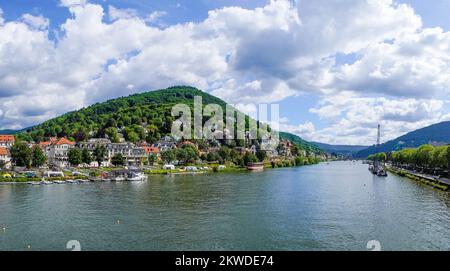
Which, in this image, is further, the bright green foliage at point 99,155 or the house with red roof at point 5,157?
the bright green foliage at point 99,155

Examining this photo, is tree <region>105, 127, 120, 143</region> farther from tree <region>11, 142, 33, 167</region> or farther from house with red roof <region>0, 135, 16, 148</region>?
tree <region>11, 142, 33, 167</region>

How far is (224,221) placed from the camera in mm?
29016

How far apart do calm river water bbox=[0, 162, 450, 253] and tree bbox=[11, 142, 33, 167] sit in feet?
127

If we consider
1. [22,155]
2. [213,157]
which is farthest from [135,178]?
[213,157]

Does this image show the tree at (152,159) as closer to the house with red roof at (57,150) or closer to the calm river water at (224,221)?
the house with red roof at (57,150)

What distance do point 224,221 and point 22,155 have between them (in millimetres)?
66468

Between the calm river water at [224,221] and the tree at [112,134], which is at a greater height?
the tree at [112,134]

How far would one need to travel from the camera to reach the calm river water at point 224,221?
75.2ft

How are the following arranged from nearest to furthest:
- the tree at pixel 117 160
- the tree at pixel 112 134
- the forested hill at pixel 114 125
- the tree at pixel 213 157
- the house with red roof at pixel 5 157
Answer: the house with red roof at pixel 5 157, the tree at pixel 117 160, the tree at pixel 213 157, the tree at pixel 112 134, the forested hill at pixel 114 125

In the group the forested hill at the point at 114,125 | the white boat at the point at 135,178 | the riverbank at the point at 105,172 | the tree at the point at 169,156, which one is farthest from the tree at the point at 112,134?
the white boat at the point at 135,178

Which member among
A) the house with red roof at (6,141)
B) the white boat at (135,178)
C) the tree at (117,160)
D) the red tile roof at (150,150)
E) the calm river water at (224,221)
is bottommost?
the calm river water at (224,221)

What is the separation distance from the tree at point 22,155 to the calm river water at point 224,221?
127ft

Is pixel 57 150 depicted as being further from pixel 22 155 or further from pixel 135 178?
pixel 135 178

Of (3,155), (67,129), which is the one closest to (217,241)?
(3,155)
